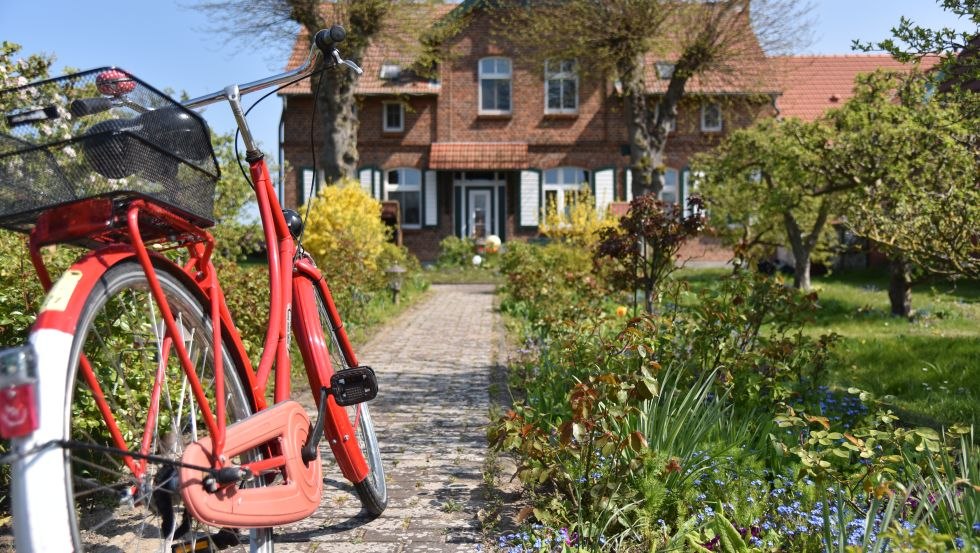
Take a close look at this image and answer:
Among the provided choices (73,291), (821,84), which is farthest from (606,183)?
(73,291)

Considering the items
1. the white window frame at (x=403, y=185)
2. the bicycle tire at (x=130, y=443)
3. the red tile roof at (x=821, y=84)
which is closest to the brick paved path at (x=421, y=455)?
the bicycle tire at (x=130, y=443)

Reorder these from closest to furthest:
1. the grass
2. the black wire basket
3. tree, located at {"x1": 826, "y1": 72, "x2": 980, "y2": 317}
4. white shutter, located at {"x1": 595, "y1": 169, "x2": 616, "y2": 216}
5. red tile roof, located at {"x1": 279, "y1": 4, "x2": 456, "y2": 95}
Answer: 1. the black wire basket
2. the grass
3. tree, located at {"x1": 826, "y1": 72, "x2": 980, "y2": 317}
4. red tile roof, located at {"x1": 279, "y1": 4, "x2": 456, "y2": 95}
5. white shutter, located at {"x1": 595, "y1": 169, "x2": 616, "y2": 216}

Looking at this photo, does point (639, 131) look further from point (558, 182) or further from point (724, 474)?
point (724, 474)

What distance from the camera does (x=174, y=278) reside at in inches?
88.3

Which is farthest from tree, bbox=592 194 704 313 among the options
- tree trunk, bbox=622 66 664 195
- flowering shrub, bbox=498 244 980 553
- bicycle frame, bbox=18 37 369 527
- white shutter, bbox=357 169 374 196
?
white shutter, bbox=357 169 374 196

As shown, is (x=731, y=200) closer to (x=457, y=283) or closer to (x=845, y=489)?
(x=457, y=283)

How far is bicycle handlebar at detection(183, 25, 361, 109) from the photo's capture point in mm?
2682

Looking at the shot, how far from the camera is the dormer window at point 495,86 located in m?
25.6

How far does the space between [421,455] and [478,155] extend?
69.3ft

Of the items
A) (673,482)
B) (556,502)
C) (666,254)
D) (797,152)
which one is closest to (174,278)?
(556,502)

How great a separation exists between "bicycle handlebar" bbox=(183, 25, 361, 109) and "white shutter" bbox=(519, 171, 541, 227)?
22498mm

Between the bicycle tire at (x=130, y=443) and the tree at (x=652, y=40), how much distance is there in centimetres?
1210

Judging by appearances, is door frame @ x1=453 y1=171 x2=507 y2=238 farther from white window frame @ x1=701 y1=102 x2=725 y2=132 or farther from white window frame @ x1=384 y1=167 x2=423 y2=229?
white window frame @ x1=701 y1=102 x2=725 y2=132

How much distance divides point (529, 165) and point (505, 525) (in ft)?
73.6
